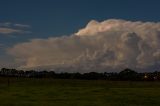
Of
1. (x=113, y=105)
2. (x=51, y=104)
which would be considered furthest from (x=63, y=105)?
(x=113, y=105)

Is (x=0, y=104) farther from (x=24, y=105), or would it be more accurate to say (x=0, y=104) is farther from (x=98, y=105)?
(x=98, y=105)

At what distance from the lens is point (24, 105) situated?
165 ft

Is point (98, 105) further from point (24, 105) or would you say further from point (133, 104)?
point (24, 105)

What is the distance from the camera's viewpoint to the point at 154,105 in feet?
172

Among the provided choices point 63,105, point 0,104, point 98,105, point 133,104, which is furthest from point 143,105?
point 0,104

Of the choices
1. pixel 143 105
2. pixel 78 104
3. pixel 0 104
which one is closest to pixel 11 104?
pixel 0 104

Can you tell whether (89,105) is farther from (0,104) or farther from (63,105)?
(0,104)

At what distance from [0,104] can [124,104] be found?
15178 millimetres

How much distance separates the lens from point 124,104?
52219 millimetres

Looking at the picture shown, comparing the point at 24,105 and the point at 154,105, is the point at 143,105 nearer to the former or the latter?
the point at 154,105

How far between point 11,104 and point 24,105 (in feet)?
5.86

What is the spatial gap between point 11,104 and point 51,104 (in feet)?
15.9

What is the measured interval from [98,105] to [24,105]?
888cm

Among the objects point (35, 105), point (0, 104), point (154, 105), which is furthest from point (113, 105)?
point (0, 104)
